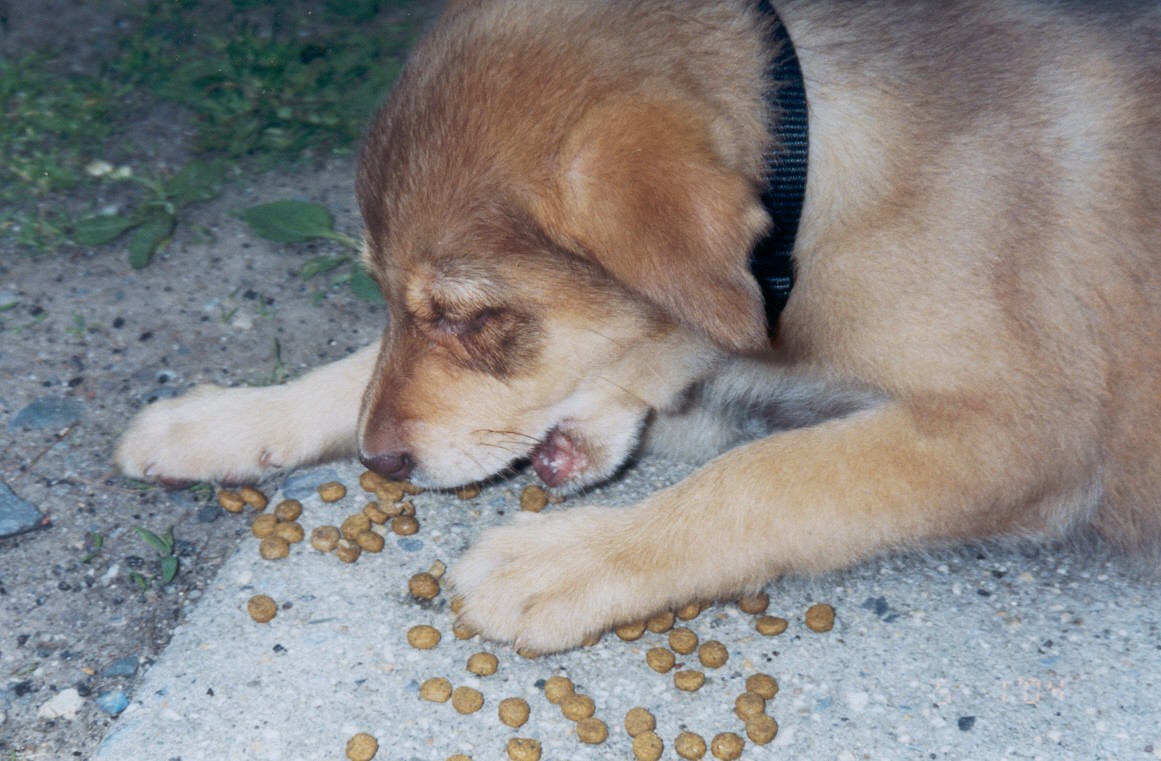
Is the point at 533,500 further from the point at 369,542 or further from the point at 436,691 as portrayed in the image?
the point at 436,691

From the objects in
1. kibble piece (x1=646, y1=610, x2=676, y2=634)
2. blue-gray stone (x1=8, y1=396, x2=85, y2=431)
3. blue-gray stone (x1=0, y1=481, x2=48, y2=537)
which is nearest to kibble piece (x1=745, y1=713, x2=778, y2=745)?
kibble piece (x1=646, y1=610, x2=676, y2=634)

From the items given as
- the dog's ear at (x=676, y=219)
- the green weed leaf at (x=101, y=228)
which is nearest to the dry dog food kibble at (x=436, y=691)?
the dog's ear at (x=676, y=219)

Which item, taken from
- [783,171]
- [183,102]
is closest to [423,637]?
[783,171]

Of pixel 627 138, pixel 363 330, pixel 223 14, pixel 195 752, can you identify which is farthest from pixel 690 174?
pixel 223 14

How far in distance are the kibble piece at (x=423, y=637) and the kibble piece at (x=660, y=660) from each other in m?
0.57

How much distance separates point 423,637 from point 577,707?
467mm

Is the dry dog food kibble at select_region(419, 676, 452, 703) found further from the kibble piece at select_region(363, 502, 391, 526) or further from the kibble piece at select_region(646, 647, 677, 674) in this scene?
the kibble piece at select_region(363, 502, 391, 526)

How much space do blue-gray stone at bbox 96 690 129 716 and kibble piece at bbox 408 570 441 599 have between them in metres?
0.78

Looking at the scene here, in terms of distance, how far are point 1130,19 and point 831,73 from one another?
0.85 m

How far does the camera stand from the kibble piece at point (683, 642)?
10.2ft

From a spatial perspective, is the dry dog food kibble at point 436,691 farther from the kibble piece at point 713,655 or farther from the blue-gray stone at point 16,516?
the blue-gray stone at point 16,516

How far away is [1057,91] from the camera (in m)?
2.96

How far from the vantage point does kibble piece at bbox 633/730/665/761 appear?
2.81 meters

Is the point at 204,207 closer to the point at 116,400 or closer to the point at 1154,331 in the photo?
the point at 116,400
